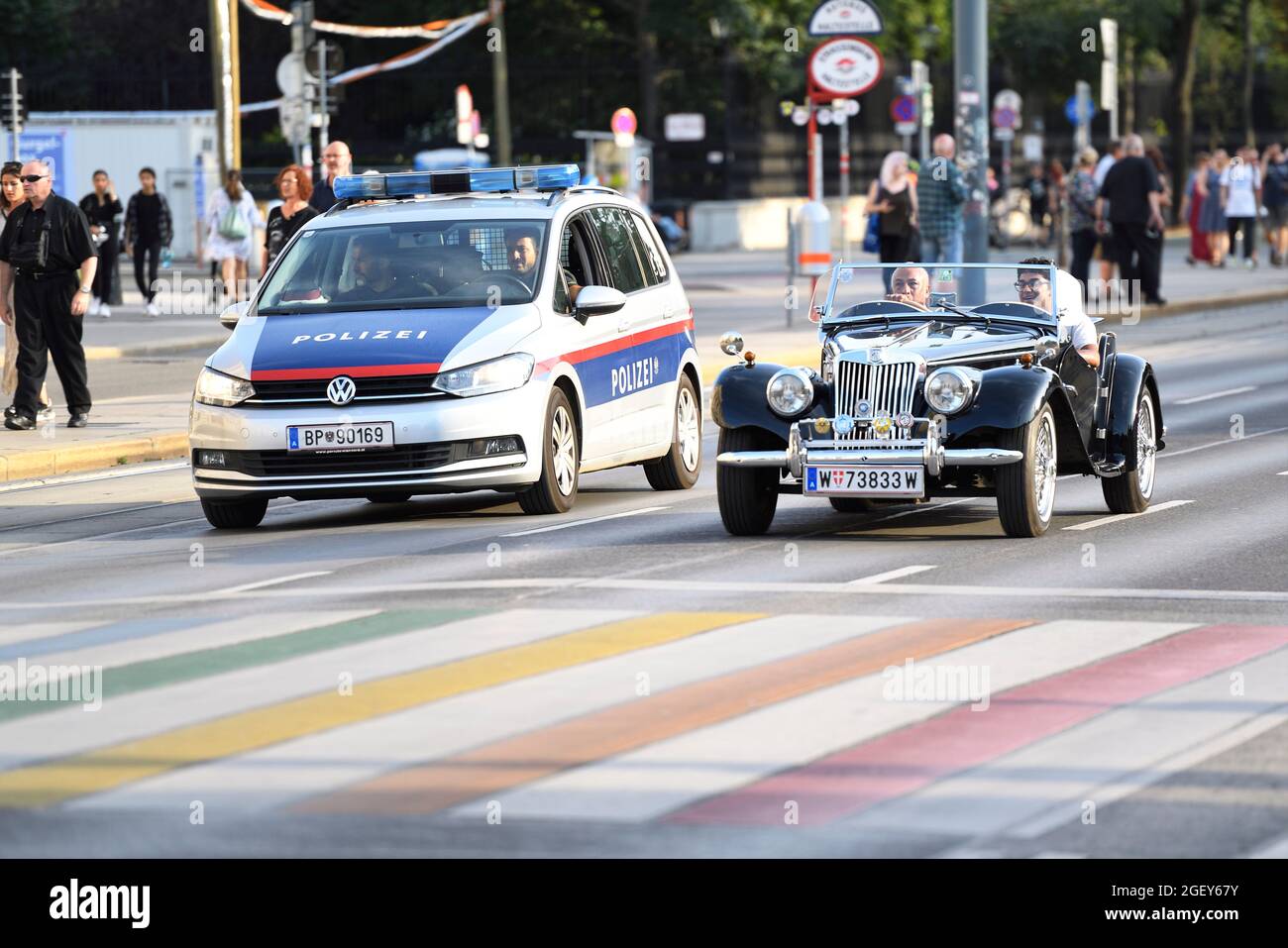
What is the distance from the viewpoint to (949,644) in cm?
924

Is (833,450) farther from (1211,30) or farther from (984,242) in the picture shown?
(1211,30)

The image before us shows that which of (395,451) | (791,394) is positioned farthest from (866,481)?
(395,451)

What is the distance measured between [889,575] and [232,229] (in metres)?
20.4

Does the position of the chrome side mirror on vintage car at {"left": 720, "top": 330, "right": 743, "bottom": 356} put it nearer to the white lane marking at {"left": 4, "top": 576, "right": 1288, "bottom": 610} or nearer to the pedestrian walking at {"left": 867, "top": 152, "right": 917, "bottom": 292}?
the white lane marking at {"left": 4, "top": 576, "right": 1288, "bottom": 610}

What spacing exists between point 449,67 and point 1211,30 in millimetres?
27904

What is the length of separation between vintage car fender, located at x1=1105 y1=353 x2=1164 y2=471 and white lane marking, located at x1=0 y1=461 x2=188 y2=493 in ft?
21.4

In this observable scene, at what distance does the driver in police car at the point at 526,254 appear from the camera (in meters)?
13.8

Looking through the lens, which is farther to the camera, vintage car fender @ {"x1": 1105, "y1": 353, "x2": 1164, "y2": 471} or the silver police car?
vintage car fender @ {"x1": 1105, "y1": 353, "x2": 1164, "y2": 471}

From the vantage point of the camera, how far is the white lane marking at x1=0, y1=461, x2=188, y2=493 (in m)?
16.1

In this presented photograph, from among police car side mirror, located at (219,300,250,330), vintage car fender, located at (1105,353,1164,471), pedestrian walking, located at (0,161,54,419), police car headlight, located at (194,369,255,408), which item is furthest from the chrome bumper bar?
pedestrian walking, located at (0,161,54,419)

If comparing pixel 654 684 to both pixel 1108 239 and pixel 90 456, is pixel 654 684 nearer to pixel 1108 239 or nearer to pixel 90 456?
pixel 90 456

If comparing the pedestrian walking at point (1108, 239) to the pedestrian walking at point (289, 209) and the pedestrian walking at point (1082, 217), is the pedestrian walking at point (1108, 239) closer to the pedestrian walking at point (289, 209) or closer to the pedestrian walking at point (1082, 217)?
the pedestrian walking at point (1082, 217)

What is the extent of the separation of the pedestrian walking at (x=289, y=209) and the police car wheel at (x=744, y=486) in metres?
8.32
